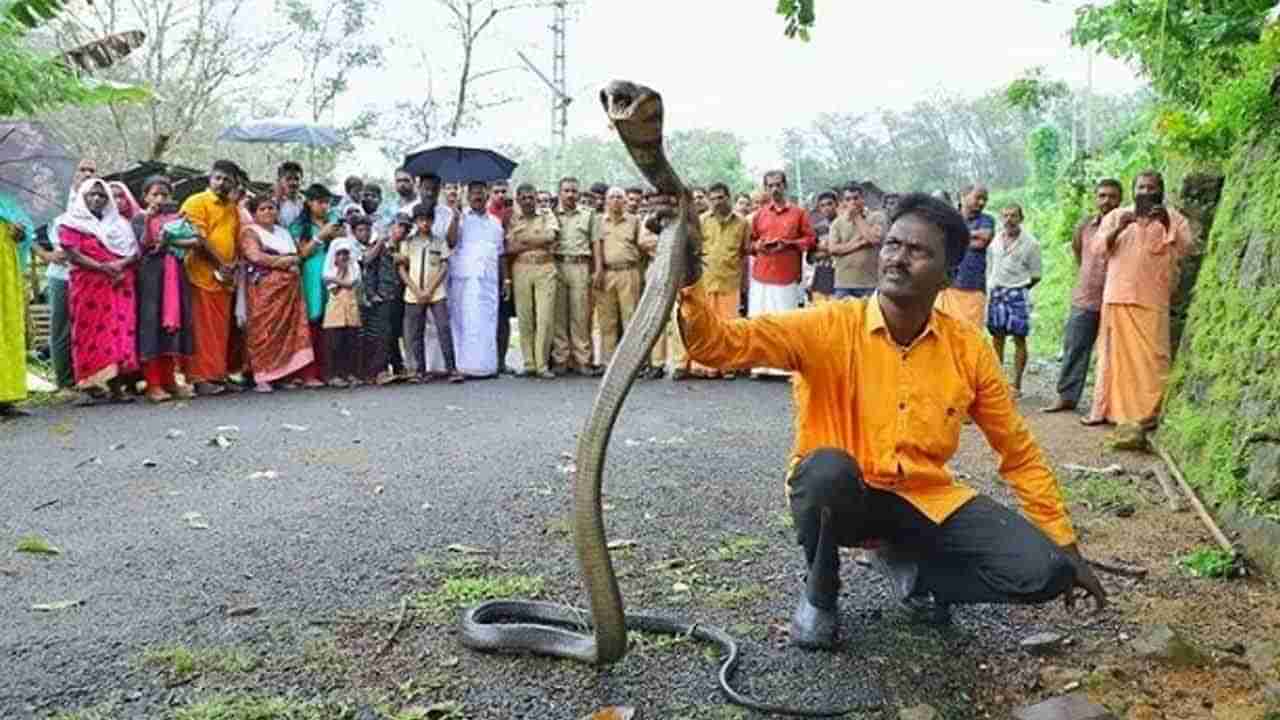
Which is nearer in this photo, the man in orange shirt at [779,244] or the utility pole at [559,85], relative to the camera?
the man in orange shirt at [779,244]

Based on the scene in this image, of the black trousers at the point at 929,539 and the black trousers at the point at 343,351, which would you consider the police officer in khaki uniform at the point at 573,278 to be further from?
the black trousers at the point at 929,539

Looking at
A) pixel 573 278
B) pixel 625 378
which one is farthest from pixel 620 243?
pixel 625 378

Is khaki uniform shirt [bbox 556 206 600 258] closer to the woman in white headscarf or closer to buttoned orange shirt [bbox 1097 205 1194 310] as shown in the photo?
the woman in white headscarf

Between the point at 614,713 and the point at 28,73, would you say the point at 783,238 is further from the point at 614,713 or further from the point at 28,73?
the point at 614,713

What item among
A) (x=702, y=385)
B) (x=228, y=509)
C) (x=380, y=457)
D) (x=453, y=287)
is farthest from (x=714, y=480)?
(x=453, y=287)

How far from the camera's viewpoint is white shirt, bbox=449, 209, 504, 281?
11.8 metres

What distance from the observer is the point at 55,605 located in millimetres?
4355

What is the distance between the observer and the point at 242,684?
3471 mm

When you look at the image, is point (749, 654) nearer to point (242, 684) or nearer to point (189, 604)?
point (242, 684)

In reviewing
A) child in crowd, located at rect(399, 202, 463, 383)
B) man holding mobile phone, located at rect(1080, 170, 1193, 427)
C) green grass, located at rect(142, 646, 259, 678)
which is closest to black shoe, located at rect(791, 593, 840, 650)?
green grass, located at rect(142, 646, 259, 678)

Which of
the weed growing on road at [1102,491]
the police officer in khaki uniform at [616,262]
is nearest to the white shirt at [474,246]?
the police officer in khaki uniform at [616,262]

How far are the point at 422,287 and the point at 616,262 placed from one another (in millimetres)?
1911

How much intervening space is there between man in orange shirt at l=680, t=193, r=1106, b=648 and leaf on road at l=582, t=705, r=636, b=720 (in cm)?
78

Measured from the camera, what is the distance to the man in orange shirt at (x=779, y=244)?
11672 mm
